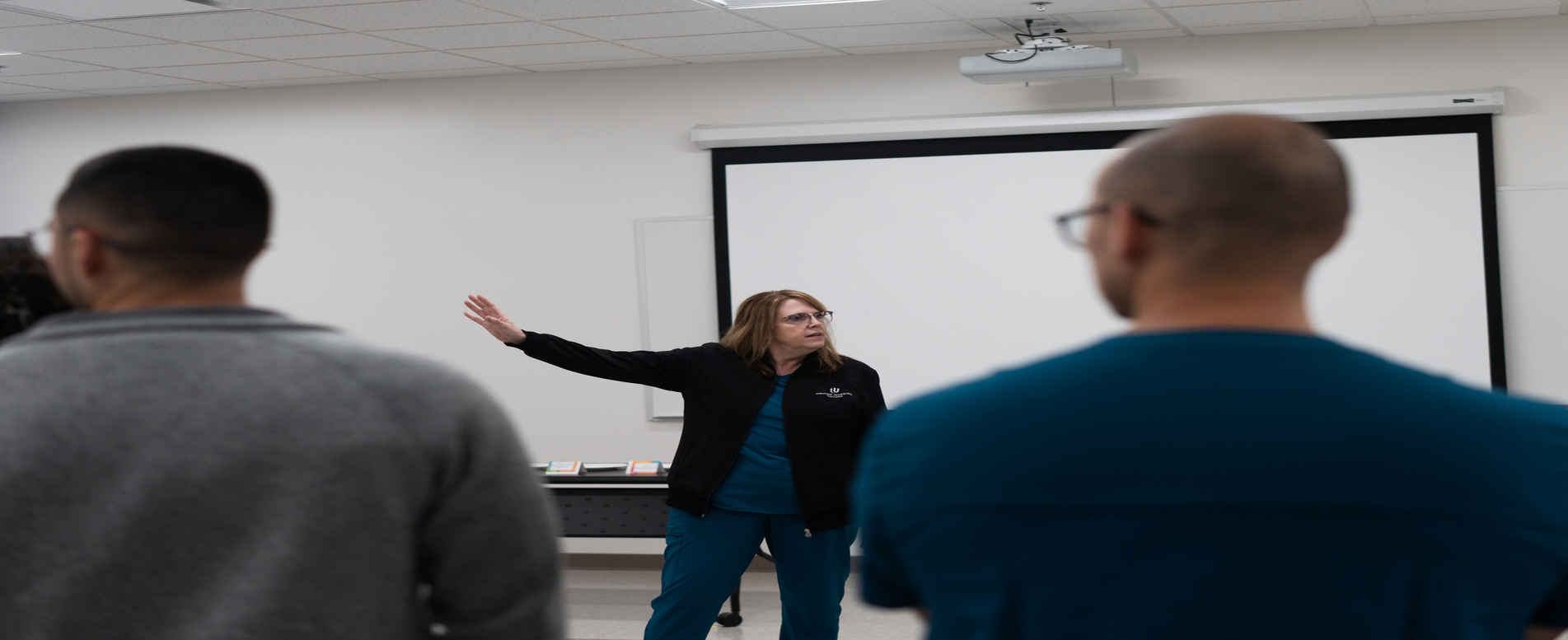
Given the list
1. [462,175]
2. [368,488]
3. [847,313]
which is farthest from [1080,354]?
[462,175]

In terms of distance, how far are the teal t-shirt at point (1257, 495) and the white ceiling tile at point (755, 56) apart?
14.9 feet

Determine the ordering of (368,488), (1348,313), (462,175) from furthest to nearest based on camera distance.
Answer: (462,175)
(1348,313)
(368,488)

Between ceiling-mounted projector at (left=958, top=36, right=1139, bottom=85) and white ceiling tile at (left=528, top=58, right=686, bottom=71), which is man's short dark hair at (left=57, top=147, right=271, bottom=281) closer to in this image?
ceiling-mounted projector at (left=958, top=36, right=1139, bottom=85)

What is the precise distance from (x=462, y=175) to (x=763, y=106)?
5.05 feet

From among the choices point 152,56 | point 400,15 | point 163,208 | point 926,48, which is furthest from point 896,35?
point 163,208

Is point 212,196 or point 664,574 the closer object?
point 212,196

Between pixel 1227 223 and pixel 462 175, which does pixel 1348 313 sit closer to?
pixel 462 175

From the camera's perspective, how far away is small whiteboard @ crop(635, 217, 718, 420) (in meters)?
5.66

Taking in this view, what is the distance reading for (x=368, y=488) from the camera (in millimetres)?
1105

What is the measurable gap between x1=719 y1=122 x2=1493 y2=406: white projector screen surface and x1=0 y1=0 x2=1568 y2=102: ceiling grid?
1.85 ft

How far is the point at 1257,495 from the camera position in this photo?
0.88 m

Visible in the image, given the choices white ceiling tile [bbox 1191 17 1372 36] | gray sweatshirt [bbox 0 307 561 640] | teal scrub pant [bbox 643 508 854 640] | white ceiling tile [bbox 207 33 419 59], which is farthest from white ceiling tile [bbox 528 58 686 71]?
gray sweatshirt [bbox 0 307 561 640]

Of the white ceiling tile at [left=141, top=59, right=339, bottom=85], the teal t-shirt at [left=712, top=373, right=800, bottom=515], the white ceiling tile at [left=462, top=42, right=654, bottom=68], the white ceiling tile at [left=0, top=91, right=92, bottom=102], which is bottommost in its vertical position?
the teal t-shirt at [left=712, top=373, right=800, bottom=515]

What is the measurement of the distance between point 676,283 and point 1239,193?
484cm
